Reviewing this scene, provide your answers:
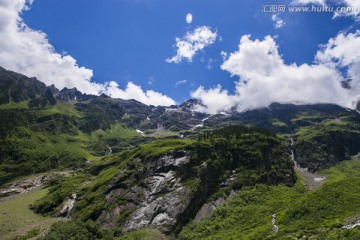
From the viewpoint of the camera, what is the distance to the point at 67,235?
9138cm

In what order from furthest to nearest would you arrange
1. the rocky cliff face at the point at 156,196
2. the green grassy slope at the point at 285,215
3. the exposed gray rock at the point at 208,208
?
the exposed gray rock at the point at 208,208
the rocky cliff face at the point at 156,196
the green grassy slope at the point at 285,215

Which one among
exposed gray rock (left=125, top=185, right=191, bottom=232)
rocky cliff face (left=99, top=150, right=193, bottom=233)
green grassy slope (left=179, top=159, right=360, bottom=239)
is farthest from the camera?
rocky cliff face (left=99, top=150, right=193, bottom=233)

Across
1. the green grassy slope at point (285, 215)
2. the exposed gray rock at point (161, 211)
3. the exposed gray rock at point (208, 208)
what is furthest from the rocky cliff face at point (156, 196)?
the green grassy slope at point (285, 215)

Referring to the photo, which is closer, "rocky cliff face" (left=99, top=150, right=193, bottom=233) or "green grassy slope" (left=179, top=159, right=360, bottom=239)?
"green grassy slope" (left=179, top=159, right=360, bottom=239)

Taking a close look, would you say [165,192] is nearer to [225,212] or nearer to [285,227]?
[225,212]

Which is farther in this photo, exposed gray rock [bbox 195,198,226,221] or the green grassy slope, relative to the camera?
exposed gray rock [bbox 195,198,226,221]

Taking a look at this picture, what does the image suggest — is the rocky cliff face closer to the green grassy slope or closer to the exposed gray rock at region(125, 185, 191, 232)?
the exposed gray rock at region(125, 185, 191, 232)

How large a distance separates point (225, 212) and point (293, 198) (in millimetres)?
25131

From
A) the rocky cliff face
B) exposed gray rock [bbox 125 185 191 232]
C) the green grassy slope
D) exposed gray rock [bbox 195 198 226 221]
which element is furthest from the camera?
exposed gray rock [bbox 195 198 226 221]

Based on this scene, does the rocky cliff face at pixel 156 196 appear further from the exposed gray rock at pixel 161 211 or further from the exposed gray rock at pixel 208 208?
the exposed gray rock at pixel 208 208

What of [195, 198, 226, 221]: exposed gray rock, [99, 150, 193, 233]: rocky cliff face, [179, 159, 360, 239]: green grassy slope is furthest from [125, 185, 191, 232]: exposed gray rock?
[179, 159, 360, 239]: green grassy slope

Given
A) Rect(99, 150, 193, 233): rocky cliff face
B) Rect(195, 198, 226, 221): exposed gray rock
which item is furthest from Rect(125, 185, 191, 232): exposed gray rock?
Rect(195, 198, 226, 221): exposed gray rock

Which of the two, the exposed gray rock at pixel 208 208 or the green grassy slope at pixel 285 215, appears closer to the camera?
the green grassy slope at pixel 285 215

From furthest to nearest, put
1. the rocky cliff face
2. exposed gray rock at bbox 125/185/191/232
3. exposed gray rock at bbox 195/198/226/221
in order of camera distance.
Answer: exposed gray rock at bbox 195/198/226/221 → the rocky cliff face → exposed gray rock at bbox 125/185/191/232
